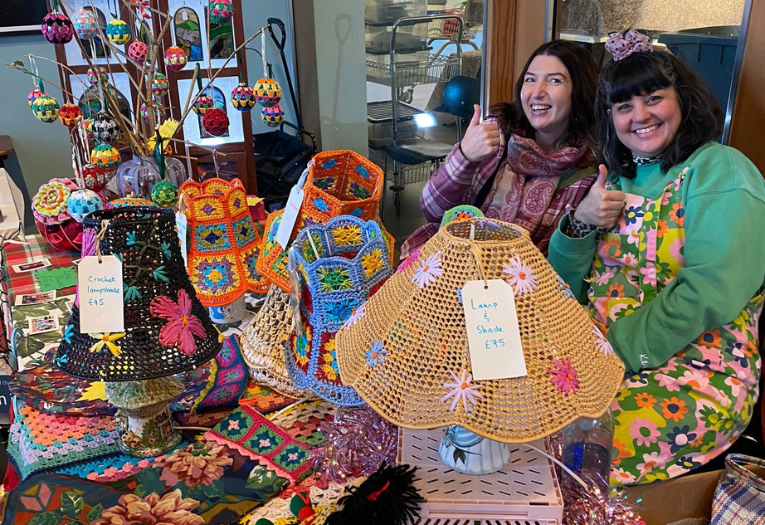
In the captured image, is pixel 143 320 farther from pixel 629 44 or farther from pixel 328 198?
pixel 629 44

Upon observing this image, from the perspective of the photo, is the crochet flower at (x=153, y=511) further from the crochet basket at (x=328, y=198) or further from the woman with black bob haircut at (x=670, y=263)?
the woman with black bob haircut at (x=670, y=263)

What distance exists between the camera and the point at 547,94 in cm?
155

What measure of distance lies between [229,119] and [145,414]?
207 centimetres

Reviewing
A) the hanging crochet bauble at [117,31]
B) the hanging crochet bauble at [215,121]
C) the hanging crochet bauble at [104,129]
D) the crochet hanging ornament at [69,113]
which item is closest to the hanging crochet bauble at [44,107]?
the crochet hanging ornament at [69,113]

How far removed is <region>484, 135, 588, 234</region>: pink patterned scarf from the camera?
1539 millimetres

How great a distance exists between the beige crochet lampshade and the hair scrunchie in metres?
0.72

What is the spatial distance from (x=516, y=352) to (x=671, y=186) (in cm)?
74

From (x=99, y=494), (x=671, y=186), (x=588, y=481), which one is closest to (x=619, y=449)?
(x=588, y=481)

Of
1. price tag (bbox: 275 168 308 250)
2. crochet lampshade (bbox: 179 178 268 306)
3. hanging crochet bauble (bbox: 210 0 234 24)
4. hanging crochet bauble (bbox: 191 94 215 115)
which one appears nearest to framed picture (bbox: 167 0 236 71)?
hanging crochet bauble (bbox: 191 94 215 115)

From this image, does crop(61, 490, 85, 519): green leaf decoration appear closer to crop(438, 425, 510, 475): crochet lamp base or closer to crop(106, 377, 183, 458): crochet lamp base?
crop(106, 377, 183, 458): crochet lamp base

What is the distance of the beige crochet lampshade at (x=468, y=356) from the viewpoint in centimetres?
73

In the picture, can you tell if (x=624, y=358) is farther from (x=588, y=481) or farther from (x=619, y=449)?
(x=588, y=481)

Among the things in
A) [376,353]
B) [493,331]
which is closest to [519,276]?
[493,331]

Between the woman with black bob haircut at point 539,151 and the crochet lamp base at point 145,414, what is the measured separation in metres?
0.90
